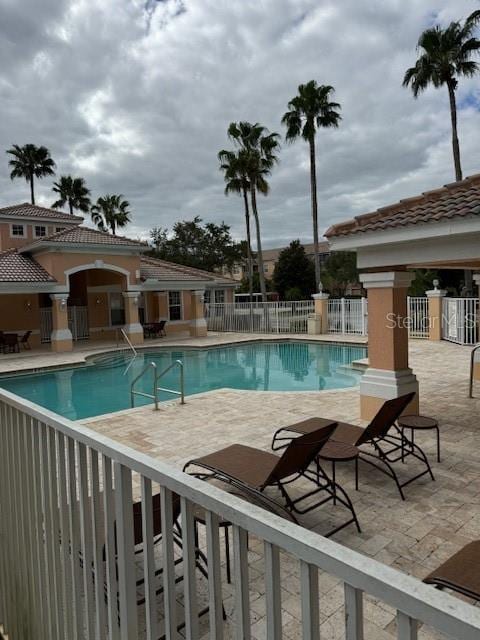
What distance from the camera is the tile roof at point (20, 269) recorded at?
18875 mm

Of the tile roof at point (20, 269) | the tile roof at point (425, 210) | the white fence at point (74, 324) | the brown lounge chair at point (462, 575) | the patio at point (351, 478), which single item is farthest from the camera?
the white fence at point (74, 324)

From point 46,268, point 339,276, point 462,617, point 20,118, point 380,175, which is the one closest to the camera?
point 462,617

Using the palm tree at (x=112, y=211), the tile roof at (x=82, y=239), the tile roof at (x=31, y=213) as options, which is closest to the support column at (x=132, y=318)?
the tile roof at (x=82, y=239)

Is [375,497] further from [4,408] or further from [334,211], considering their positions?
[334,211]

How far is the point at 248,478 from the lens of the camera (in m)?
4.12

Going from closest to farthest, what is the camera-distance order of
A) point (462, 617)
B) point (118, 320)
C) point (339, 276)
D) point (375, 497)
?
1. point (462, 617)
2. point (375, 497)
3. point (118, 320)
4. point (339, 276)

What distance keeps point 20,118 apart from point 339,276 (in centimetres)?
3393

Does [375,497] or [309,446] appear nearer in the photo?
[309,446]

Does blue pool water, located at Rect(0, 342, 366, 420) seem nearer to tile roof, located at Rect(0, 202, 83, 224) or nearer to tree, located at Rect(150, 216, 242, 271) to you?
tile roof, located at Rect(0, 202, 83, 224)

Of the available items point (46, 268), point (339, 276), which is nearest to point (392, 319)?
point (46, 268)

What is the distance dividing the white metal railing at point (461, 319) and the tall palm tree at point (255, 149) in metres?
13.8

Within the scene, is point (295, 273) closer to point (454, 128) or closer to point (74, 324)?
point (454, 128)

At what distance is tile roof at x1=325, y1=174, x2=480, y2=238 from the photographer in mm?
6055

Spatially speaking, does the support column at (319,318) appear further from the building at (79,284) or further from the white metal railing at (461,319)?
the building at (79,284)
